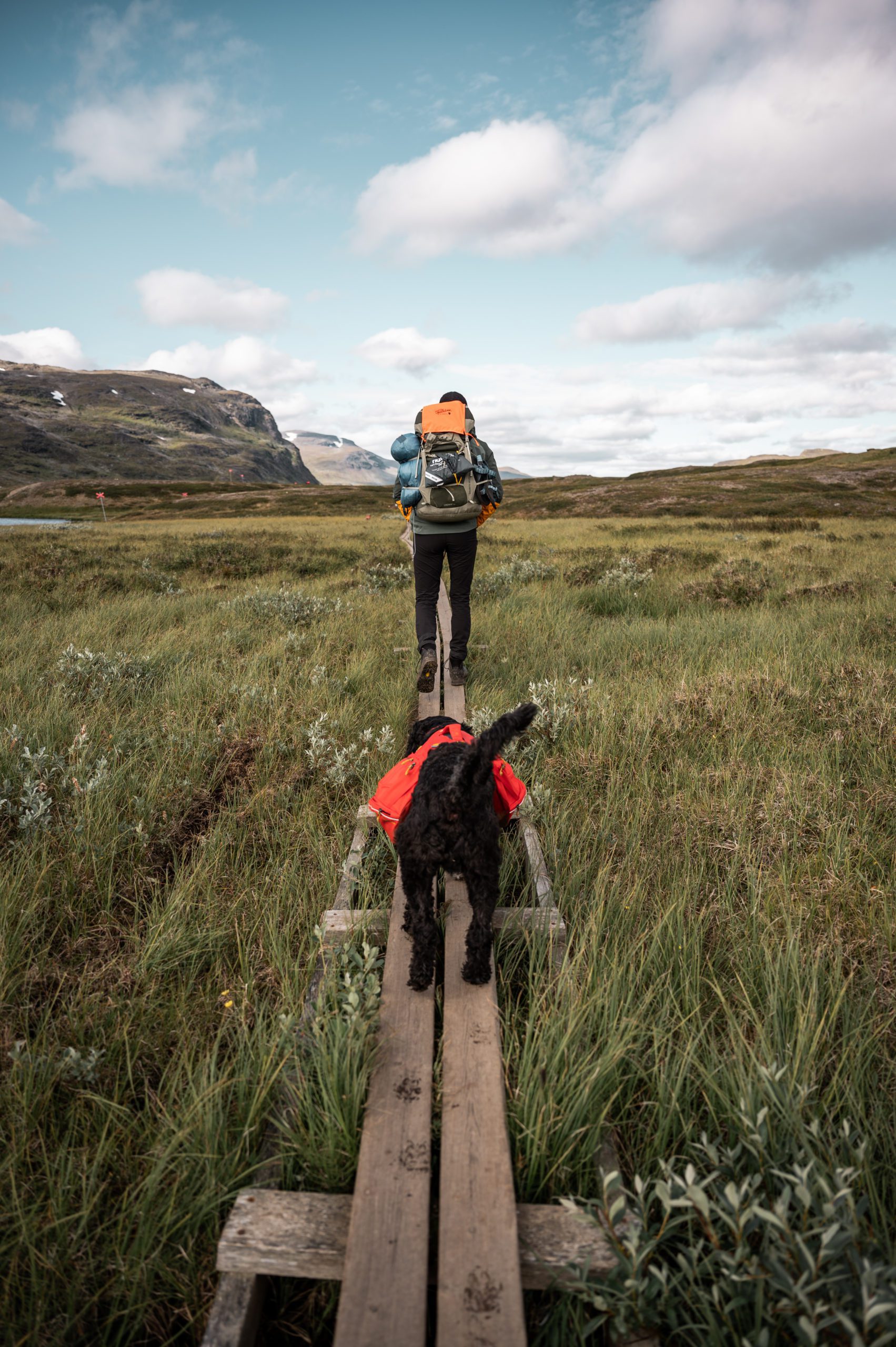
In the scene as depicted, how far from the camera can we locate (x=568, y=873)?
3205 mm

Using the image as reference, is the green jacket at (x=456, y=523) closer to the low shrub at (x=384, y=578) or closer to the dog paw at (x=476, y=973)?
the dog paw at (x=476, y=973)

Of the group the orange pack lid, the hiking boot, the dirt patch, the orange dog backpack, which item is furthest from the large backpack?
the orange dog backpack

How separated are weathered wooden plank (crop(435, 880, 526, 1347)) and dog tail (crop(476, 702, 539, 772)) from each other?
91 centimetres

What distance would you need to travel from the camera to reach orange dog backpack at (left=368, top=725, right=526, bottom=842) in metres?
2.96

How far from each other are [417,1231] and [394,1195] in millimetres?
111

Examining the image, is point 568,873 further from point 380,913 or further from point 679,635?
point 679,635

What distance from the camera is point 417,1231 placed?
1553 mm

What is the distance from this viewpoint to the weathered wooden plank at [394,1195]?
140 centimetres

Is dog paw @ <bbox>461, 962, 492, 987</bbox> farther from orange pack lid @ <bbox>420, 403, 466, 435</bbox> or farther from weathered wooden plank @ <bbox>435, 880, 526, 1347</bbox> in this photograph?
orange pack lid @ <bbox>420, 403, 466, 435</bbox>

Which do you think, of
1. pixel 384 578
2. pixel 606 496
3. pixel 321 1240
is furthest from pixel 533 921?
pixel 606 496

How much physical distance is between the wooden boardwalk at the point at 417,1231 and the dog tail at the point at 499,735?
1.00m

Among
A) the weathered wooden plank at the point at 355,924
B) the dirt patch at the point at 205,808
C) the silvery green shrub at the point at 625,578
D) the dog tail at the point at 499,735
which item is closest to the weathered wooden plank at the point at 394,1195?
the weathered wooden plank at the point at 355,924

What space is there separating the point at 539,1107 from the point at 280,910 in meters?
1.53

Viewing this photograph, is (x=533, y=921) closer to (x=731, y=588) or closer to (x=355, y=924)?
(x=355, y=924)
